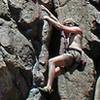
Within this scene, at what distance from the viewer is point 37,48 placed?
46.5 feet

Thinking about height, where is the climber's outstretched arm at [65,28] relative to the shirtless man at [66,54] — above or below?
above

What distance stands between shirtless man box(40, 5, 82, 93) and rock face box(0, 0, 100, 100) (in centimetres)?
23

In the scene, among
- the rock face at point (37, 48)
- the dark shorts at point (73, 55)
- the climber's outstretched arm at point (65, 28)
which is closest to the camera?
the rock face at point (37, 48)

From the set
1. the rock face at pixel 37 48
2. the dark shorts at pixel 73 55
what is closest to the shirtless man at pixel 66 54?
the dark shorts at pixel 73 55

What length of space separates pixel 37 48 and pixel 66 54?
3.09 ft

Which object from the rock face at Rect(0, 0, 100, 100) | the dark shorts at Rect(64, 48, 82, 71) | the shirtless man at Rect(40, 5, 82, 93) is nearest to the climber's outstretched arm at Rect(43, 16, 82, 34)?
the shirtless man at Rect(40, 5, 82, 93)

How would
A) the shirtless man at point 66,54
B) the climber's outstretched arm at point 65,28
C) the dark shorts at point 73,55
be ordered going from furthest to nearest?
the climber's outstretched arm at point 65,28 < the dark shorts at point 73,55 < the shirtless man at point 66,54

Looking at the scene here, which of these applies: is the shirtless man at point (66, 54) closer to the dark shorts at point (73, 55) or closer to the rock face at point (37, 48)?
the dark shorts at point (73, 55)

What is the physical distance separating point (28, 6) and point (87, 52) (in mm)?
2629

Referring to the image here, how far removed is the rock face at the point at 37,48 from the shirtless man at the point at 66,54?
233 mm

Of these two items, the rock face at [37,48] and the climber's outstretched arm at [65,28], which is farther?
the climber's outstretched arm at [65,28]

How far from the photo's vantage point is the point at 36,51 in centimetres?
1413

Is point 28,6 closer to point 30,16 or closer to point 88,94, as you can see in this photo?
point 30,16

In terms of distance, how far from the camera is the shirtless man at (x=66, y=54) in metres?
13.7
